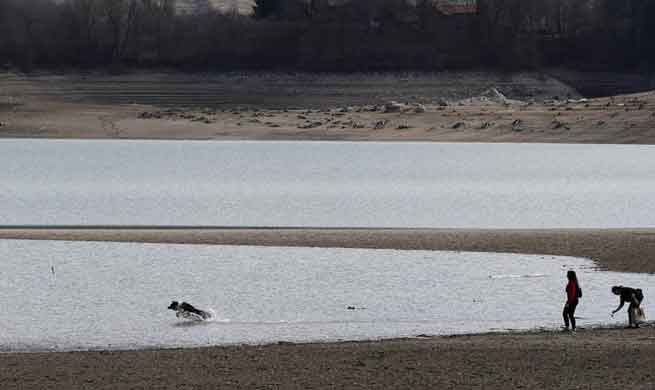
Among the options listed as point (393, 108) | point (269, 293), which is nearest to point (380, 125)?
point (393, 108)

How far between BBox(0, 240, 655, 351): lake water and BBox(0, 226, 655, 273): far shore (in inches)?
23.2

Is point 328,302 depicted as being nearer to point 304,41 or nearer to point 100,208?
point 100,208

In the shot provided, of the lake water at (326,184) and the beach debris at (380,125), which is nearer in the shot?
the lake water at (326,184)

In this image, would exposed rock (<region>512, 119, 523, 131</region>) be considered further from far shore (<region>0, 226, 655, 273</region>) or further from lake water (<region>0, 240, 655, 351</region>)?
lake water (<region>0, 240, 655, 351</region>)

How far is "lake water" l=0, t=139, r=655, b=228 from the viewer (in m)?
26.2

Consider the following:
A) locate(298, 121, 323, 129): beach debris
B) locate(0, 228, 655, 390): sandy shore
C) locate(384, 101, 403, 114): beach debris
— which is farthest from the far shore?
locate(384, 101, 403, 114): beach debris

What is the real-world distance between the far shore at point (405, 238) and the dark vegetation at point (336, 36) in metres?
42.2

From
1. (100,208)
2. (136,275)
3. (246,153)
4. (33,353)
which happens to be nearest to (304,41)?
(246,153)

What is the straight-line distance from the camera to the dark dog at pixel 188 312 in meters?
15.3

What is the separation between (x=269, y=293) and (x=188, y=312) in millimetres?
2071

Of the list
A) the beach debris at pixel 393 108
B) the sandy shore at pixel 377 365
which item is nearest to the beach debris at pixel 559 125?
the beach debris at pixel 393 108

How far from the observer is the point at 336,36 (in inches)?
2753

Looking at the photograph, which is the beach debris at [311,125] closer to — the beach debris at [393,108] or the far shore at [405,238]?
the beach debris at [393,108]

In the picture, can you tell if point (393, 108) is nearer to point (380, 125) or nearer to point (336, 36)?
point (380, 125)
